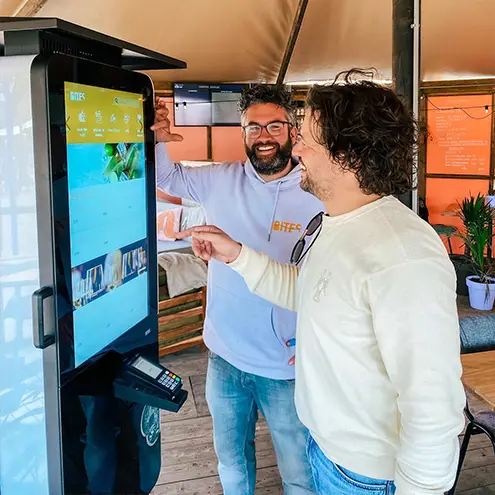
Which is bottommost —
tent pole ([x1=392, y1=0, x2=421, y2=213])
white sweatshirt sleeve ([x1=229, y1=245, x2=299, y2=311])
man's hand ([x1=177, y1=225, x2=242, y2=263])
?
white sweatshirt sleeve ([x1=229, y1=245, x2=299, y2=311])

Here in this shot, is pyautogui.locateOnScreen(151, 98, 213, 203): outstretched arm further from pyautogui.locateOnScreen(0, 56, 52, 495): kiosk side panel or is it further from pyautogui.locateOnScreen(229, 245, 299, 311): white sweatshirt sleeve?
pyautogui.locateOnScreen(0, 56, 52, 495): kiosk side panel

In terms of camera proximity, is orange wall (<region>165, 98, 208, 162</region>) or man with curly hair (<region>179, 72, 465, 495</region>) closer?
man with curly hair (<region>179, 72, 465, 495</region>)

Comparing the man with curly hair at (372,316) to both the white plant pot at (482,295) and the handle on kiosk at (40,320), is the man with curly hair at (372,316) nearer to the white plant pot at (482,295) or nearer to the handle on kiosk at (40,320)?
the handle on kiosk at (40,320)

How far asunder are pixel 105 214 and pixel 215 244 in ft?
1.25

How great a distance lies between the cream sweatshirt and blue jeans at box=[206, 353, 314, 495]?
0.45m

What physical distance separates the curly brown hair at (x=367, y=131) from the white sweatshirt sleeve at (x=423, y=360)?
214mm

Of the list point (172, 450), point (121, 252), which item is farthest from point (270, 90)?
point (172, 450)

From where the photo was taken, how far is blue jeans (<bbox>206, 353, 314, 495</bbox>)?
1.65 metres

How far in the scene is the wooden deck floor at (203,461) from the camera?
94.1 inches

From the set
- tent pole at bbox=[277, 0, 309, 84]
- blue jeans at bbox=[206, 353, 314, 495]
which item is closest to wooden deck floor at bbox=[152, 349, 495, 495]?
blue jeans at bbox=[206, 353, 314, 495]

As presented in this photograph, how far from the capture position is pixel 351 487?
3.63 ft

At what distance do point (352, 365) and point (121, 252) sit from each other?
0.54 m

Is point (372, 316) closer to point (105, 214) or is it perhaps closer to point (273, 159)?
point (105, 214)

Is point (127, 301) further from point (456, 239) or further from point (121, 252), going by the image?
point (456, 239)
